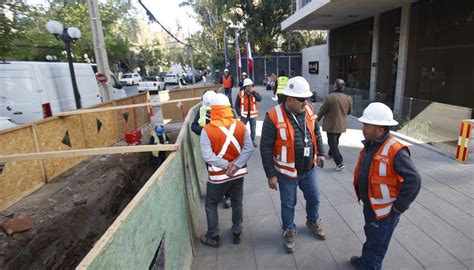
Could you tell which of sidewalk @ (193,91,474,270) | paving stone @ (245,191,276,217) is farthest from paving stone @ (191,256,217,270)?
paving stone @ (245,191,276,217)

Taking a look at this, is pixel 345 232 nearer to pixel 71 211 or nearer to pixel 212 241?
pixel 212 241

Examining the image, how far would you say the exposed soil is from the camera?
3.99 metres

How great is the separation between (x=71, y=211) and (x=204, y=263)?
118 inches

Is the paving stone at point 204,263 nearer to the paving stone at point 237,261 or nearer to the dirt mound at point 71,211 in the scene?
the paving stone at point 237,261

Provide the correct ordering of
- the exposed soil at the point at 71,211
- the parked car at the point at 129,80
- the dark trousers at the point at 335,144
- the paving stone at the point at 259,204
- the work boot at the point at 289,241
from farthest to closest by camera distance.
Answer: the parked car at the point at 129,80, the dark trousers at the point at 335,144, the paving stone at the point at 259,204, the exposed soil at the point at 71,211, the work boot at the point at 289,241

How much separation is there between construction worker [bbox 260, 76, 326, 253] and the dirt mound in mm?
3041

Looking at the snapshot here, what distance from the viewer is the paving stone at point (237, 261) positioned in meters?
3.11

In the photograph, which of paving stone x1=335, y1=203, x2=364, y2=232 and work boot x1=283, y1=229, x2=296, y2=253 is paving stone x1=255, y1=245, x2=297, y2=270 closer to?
work boot x1=283, y1=229, x2=296, y2=253

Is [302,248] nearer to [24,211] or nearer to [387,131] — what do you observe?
[387,131]

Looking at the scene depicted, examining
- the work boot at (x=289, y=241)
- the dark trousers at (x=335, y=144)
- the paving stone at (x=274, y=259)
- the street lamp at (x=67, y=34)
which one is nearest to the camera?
the paving stone at (x=274, y=259)

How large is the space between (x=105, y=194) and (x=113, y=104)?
4.26 metres

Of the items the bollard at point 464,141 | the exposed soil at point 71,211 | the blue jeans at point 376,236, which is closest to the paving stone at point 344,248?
the blue jeans at point 376,236

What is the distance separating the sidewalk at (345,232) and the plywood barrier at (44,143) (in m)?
3.69

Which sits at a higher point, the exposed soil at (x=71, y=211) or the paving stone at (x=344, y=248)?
the paving stone at (x=344, y=248)
